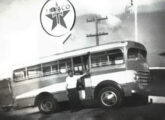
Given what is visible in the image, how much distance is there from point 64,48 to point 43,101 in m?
0.66

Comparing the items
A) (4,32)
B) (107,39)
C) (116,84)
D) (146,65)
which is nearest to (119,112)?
(116,84)

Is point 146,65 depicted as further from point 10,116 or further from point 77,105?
point 10,116

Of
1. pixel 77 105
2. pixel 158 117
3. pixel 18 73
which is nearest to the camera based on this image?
pixel 158 117

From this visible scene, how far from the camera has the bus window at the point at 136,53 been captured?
3316 mm

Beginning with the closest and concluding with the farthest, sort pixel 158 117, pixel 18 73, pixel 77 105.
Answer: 1. pixel 158 117
2. pixel 77 105
3. pixel 18 73

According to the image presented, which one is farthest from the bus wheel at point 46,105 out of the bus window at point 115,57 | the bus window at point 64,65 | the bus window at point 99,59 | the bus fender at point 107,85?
the bus window at point 115,57

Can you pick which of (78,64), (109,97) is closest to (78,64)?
(78,64)

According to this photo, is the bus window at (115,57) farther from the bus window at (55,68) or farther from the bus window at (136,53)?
the bus window at (55,68)

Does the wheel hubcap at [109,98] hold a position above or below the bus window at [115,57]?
below

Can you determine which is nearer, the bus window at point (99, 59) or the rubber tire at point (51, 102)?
the bus window at point (99, 59)

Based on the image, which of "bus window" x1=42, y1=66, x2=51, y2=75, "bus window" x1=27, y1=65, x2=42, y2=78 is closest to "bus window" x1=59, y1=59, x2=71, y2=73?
"bus window" x1=42, y1=66, x2=51, y2=75

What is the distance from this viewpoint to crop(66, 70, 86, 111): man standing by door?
3490mm

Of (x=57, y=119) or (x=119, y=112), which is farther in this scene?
(x=57, y=119)

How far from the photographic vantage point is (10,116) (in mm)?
3713
